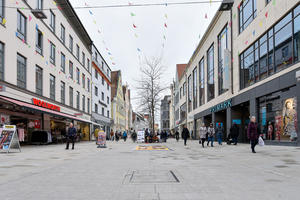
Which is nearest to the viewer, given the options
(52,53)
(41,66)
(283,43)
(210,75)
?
(283,43)

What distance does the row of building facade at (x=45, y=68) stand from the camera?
60.3 feet

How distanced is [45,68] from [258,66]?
1713 cm

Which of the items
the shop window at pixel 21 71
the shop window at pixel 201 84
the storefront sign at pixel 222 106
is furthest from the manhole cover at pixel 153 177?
the shop window at pixel 201 84

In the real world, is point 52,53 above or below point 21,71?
above

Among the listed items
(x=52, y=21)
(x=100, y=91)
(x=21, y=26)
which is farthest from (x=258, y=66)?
(x=100, y=91)

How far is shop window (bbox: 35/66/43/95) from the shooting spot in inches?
931

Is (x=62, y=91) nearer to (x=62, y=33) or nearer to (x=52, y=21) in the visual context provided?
(x=62, y=33)

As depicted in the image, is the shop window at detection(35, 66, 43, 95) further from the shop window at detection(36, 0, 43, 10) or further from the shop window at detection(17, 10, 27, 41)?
the shop window at detection(36, 0, 43, 10)

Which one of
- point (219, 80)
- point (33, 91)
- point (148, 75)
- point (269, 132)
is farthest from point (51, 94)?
point (269, 132)

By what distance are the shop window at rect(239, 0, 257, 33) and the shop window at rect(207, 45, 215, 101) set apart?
9.21 m

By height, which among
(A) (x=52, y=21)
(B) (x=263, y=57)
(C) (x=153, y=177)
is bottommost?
(C) (x=153, y=177)

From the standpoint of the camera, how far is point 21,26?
20.7 metres

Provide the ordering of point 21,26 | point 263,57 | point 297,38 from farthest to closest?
point 21,26, point 263,57, point 297,38

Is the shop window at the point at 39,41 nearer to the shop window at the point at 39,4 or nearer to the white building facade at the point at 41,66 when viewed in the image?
the white building facade at the point at 41,66
